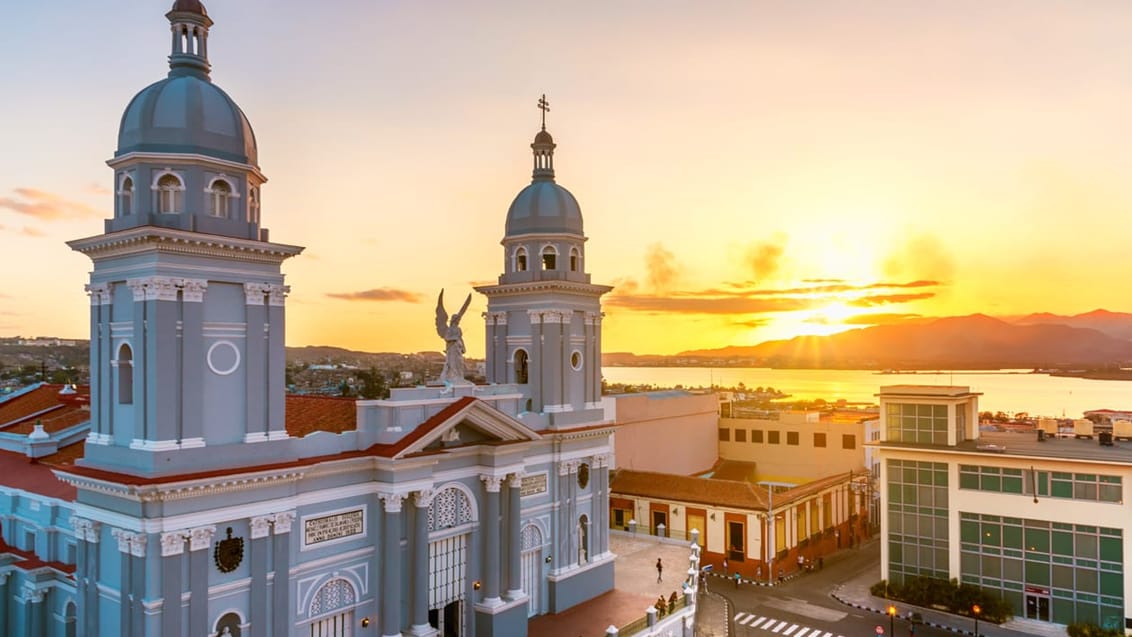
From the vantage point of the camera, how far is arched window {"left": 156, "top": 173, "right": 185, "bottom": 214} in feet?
68.4

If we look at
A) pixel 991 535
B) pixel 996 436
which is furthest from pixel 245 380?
pixel 996 436

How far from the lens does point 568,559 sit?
33000 mm

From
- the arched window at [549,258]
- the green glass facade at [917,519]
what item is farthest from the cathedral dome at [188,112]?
the green glass facade at [917,519]

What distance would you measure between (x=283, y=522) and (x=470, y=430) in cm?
797

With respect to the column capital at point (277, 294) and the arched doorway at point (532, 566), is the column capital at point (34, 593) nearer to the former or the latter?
the column capital at point (277, 294)

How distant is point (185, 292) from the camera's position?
20.4 m

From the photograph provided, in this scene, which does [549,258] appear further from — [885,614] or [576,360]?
[885,614]

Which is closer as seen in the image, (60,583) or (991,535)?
(60,583)

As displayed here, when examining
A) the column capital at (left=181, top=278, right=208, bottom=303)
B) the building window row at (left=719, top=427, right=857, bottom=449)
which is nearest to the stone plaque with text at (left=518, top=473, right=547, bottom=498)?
the column capital at (left=181, top=278, right=208, bottom=303)

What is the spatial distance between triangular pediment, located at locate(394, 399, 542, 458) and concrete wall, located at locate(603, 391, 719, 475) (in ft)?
75.6

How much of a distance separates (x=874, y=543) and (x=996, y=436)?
1622 centimetres

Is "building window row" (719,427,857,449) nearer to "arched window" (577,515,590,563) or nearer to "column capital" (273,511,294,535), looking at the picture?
"arched window" (577,515,590,563)

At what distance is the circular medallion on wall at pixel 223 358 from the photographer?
2111cm

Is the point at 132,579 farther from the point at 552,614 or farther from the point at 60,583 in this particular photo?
the point at 552,614
